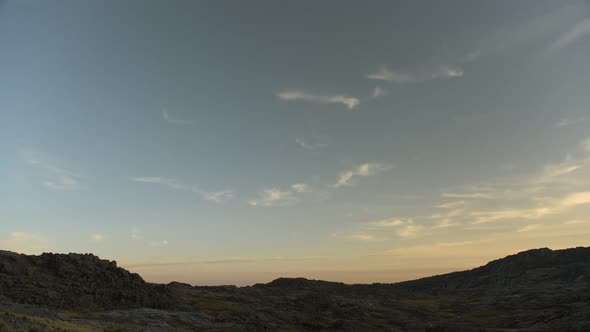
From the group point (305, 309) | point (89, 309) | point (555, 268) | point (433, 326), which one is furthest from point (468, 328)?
point (555, 268)

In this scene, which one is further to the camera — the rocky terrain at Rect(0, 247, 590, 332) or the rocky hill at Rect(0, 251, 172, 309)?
the rocky hill at Rect(0, 251, 172, 309)

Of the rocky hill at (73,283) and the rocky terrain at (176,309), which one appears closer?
the rocky terrain at (176,309)

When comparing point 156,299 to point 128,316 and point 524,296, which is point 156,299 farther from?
point 524,296

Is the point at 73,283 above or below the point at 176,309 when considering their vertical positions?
above

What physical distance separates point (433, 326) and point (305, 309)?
4599 centimetres

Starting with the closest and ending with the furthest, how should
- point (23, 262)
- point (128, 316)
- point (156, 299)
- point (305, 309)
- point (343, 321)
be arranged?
point (128, 316) → point (23, 262) → point (156, 299) → point (343, 321) → point (305, 309)

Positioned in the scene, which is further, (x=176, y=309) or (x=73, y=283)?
(x=176, y=309)

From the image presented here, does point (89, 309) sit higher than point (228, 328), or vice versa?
point (89, 309)

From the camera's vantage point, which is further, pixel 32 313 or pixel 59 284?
pixel 59 284

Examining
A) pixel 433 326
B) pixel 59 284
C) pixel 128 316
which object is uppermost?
pixel 59 284

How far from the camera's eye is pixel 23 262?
80312mm

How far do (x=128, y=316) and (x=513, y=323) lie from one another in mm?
94001

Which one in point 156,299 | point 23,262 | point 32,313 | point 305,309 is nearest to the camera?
point 32,313

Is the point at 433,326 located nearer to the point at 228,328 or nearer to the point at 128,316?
the point at 228,328
